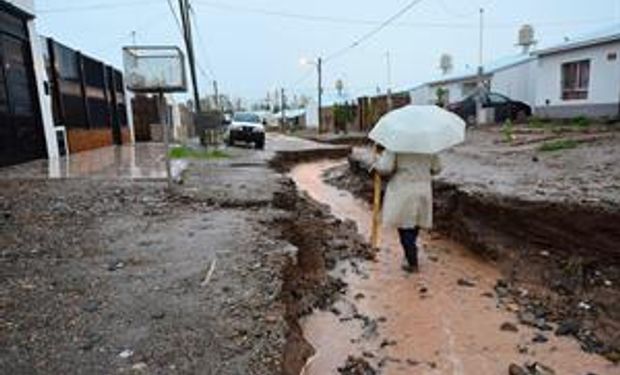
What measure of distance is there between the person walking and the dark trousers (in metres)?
0.12

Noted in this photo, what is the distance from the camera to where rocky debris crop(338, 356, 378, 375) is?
466cm

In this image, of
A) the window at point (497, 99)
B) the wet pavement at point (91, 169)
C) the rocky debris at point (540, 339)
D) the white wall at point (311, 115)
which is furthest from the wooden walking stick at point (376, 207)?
the white wall at point (311, 115)

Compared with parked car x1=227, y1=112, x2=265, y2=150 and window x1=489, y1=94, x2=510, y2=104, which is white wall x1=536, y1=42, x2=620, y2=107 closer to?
window x1=489, y1=94, x2=510, y2=104

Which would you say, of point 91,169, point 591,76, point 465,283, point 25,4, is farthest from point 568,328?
point 591,76

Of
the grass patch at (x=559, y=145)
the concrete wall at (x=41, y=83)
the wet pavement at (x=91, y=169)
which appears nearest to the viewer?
the wet pavement at (x=91, y=169)

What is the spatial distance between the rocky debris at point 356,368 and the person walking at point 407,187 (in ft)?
7.71

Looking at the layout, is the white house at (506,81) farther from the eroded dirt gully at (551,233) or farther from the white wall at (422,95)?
the eroded dirt gully at (551,233)

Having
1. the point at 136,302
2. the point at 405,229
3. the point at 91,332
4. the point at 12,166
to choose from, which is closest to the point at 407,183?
the point at 405,229

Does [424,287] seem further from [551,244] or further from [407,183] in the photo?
[551,244]

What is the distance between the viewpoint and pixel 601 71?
21375 millimetres

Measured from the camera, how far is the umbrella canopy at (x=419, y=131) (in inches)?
248

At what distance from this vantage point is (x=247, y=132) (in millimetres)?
26172

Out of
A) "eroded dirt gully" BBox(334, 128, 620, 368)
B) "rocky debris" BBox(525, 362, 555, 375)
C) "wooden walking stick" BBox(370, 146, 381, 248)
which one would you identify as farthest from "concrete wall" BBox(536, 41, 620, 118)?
"rocky debris" BBox(525, 362, 555, 375)

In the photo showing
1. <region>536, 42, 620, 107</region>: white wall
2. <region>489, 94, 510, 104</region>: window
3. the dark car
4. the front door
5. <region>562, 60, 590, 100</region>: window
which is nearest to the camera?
the front door
